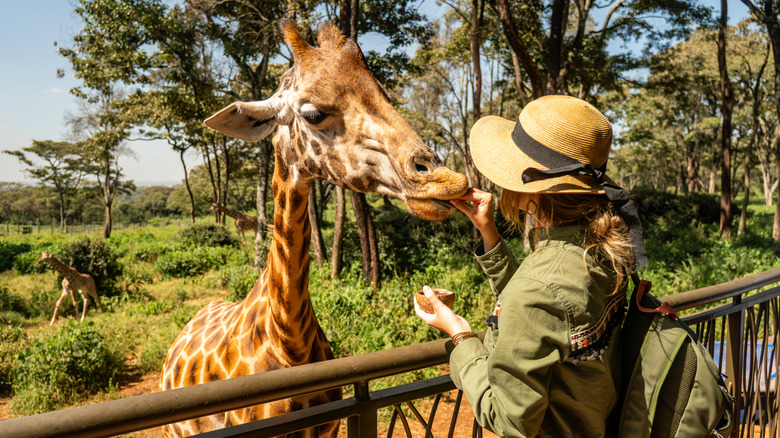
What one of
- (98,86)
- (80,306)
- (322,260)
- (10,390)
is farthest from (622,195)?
(98,86)

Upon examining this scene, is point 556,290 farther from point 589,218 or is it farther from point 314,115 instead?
point 314,115

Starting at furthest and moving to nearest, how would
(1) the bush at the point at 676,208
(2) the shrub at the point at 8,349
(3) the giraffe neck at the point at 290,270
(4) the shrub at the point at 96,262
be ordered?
1. (1) the bush at the point at 676,208
2. (4) the shrub at the point at 96,262
3. (2) the shrub at the point at 8,349
4. (3) the giraffe neck at the point at 290,270

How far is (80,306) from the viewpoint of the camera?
1108 cm

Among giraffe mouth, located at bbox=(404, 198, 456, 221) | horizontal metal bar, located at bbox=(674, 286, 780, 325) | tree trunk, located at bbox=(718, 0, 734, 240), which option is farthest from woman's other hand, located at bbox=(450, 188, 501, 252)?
tree trunk, located at bbox=(718, 0, 734, 240)

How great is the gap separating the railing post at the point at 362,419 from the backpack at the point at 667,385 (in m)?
0.72

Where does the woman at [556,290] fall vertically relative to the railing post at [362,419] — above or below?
above

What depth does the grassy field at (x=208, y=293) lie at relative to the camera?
22.6 ft

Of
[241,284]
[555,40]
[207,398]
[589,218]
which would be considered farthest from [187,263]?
[589,218]

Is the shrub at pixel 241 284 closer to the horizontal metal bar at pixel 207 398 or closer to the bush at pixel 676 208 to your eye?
the horizontal metal bar at pixel 207 398

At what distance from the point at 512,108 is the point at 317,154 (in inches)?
1020

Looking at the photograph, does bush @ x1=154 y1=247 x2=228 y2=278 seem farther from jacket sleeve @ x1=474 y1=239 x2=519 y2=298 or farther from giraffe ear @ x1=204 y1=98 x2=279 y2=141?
jacket sleeve @ x1=474 y1=239 x2=519 y2=298

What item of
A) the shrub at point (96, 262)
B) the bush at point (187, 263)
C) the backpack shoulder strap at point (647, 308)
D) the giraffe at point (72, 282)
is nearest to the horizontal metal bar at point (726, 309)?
Answer: the backpack shoulder strap at point (647, 308)

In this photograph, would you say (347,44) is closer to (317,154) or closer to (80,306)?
(317,154)

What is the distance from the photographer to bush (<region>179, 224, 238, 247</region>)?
18281mm
